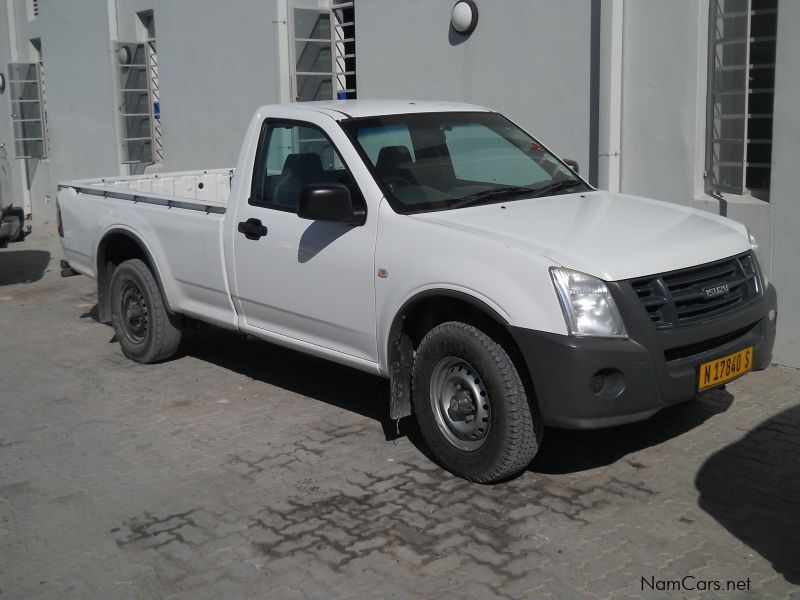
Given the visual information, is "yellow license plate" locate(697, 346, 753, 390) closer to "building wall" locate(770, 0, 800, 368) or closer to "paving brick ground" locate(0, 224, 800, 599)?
"paving brick ground" locate(0, 224, 800, 599)

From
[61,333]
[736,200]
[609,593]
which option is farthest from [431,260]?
[61,333]

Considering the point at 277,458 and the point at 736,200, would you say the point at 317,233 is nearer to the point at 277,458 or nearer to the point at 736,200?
the point at 277,458

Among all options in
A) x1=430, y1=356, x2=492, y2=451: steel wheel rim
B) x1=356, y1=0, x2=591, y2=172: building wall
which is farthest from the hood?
x1=356, y1=0, x2=591, y2=172: building wall

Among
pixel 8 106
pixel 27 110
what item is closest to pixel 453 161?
pixel 27 110

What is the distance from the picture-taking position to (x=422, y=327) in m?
5.54

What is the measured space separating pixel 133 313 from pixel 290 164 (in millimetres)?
2289

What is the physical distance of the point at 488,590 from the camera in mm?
4191

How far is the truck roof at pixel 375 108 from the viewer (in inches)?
245

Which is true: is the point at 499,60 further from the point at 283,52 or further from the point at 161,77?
the point at 161,77

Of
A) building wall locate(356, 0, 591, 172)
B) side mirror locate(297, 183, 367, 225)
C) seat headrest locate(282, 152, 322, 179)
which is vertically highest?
building wall locate(356, 0, 591, 172)

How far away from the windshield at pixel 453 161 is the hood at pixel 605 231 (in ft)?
0.58

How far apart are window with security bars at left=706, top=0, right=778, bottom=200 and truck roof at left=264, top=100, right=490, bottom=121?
77.7 inches

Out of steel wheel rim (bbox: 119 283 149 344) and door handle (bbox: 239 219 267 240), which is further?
steel wheel rim (bbox: 119 283 149 344)

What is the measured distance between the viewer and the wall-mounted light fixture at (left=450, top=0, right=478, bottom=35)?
9227 mm
